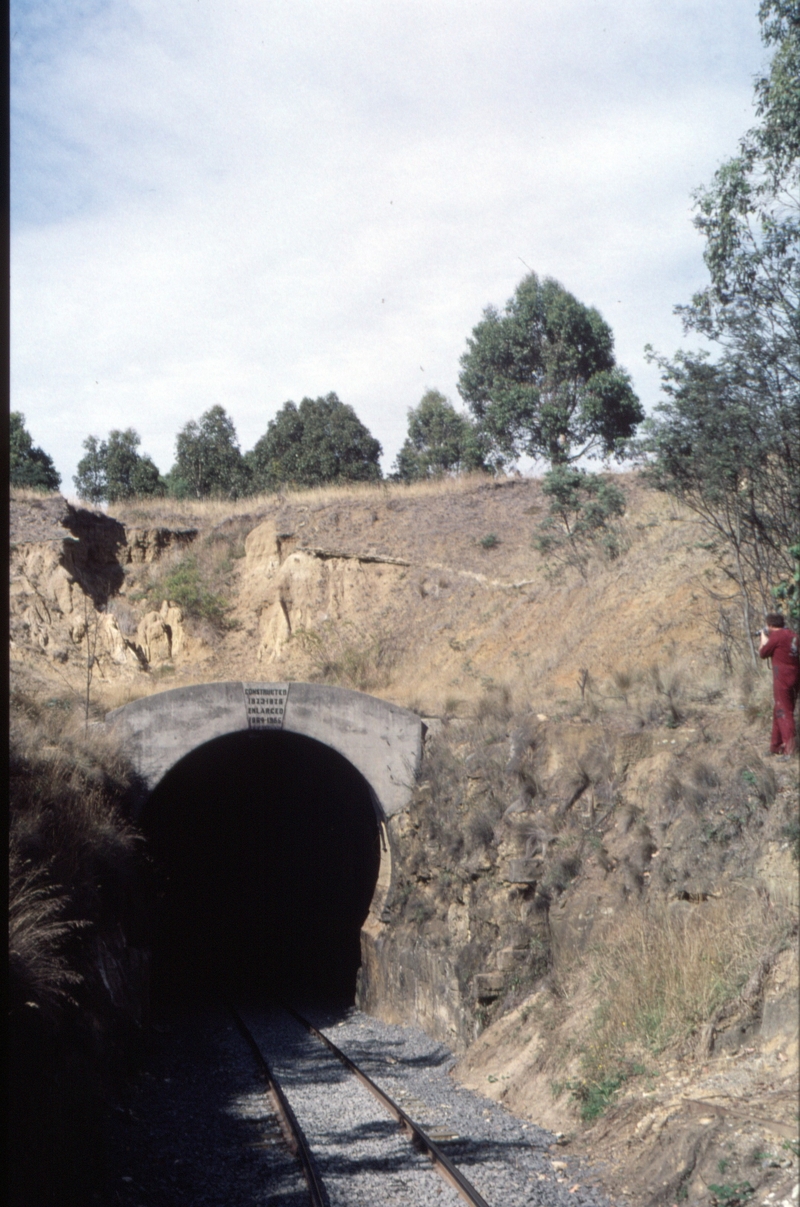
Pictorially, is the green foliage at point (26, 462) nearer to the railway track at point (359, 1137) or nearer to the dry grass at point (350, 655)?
the dry grass at point (350, 655)

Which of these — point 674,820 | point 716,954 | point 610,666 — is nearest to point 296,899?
point 610,666

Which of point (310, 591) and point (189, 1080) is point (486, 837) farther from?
point (310, 591)

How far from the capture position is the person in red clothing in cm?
1098

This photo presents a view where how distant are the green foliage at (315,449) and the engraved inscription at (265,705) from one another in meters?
32.7

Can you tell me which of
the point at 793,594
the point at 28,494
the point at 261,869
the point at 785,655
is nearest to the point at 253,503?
the point at 28,494

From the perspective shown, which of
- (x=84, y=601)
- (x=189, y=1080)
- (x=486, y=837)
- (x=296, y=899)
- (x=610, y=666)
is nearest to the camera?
(x=189, y=1080)

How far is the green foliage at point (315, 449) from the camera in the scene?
5294 cm

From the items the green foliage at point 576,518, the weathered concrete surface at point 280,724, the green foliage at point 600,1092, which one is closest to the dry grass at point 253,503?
the green foliage at point 576,518

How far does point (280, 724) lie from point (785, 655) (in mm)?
11416

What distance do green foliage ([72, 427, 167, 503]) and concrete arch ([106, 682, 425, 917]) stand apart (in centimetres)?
3383

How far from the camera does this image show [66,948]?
458 inches

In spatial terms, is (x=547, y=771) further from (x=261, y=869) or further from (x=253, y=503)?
(x=253, y=503)

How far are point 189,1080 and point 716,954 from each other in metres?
7.97

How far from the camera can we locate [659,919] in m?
10.6
